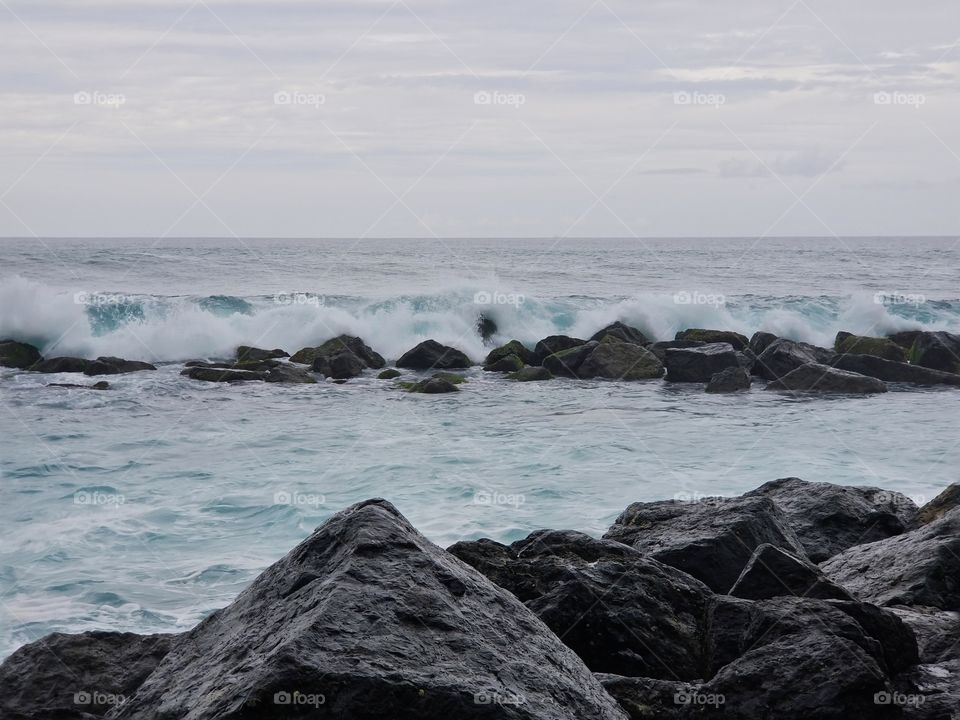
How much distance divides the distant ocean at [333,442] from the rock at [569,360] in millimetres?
1262

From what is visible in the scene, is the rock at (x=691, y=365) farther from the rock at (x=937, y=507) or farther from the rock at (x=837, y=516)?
the rock at (x=937, y=507)

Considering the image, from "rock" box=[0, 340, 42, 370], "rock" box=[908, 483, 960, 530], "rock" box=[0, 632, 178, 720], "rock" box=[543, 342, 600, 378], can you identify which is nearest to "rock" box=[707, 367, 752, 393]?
"rock" box=[543, 342, 600, 378]

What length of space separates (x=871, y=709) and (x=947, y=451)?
10.2 m

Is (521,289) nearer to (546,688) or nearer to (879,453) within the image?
(879,453)

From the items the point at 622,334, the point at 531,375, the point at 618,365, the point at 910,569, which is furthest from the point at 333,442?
the point at 622,334

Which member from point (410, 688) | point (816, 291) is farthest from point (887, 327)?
point (410, 688)

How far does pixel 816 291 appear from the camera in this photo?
1510 inches

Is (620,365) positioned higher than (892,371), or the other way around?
(620,365)

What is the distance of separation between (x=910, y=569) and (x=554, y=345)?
16816mm

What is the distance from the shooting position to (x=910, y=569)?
216 inches

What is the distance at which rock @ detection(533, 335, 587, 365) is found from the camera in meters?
22.0

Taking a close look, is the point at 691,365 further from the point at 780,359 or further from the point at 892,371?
the point at 892,371

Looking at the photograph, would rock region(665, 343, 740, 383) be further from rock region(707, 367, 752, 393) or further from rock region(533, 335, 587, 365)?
rock region(533, 335, 587, 365)

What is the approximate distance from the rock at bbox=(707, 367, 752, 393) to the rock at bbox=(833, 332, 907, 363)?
3722mm
